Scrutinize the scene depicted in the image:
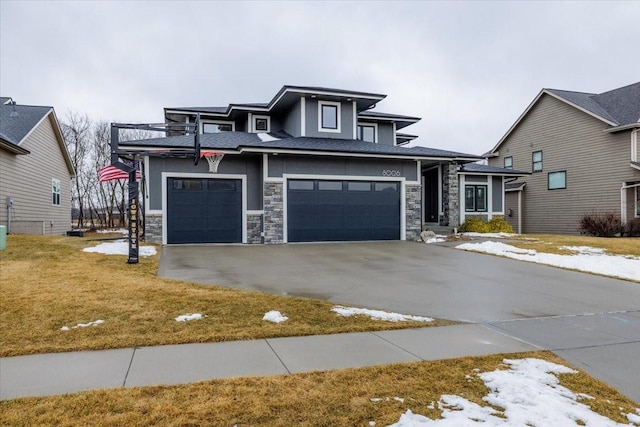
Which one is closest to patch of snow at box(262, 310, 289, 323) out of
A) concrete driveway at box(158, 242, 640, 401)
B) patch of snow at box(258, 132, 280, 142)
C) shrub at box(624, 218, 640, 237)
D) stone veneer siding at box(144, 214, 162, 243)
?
concrete driveway at box(158, 242, 640, 401)

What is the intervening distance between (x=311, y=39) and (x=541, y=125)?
51.5ft

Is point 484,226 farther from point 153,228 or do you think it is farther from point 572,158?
point 153,228

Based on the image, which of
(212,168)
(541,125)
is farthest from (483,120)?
(212,168)

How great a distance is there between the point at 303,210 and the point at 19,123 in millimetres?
13457

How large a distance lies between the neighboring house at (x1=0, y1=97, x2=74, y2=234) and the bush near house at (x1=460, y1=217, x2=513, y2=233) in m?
19.7

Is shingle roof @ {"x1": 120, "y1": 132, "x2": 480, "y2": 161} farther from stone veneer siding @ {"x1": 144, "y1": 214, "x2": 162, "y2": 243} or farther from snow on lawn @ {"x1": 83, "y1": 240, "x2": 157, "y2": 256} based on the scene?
snow on lawn @ {"x1": 83, "y1": 240, "x2": 157, "y2": 256}

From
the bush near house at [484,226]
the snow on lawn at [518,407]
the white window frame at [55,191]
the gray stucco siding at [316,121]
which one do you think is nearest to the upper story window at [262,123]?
the gray stucco siding at [316,121]

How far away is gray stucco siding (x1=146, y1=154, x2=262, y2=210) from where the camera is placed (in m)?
15.8

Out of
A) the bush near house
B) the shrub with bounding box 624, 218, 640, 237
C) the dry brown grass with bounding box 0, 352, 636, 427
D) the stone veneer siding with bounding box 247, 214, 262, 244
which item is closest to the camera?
the dry brown grass with bounding box 0, 352, 636, 427

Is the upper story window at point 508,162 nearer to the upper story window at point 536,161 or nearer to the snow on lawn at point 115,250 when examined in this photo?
the upper story window at point 536,161

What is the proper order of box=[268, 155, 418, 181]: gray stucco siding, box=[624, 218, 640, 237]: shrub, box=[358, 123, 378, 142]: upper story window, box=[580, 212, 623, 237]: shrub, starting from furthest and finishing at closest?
box=[358, 123, 378, 142]: upper story window < box=[580, 212, 623, 237]: shrub < box=[624, 218, 640, 237]: shrub < box=[268, 155, 418, 181]: gray stucco siding

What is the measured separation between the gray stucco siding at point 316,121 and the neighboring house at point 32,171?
38.3 feet

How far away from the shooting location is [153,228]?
15789 mm

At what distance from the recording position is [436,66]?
91.1 ft
